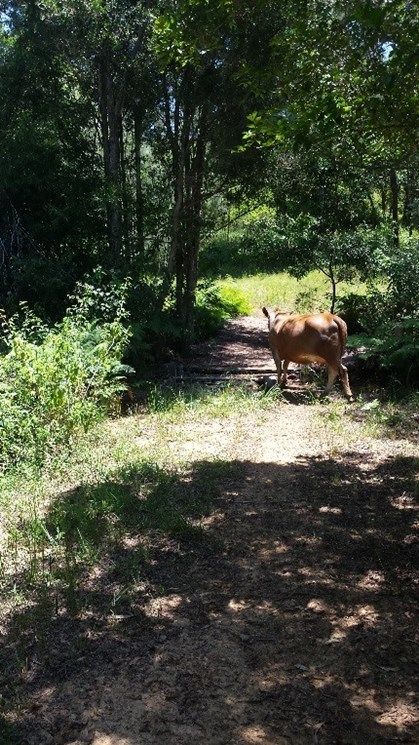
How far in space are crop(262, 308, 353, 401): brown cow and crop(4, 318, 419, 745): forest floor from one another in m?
3.33

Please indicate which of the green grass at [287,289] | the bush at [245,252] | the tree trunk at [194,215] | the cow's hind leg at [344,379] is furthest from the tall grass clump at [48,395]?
the green grass at [287,289]

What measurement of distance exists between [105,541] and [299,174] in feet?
39.9

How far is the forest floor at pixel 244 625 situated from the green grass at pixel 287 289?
1281 cm

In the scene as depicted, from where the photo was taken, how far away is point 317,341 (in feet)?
33.3

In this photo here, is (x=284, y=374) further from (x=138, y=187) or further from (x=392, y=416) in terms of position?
(x=138, y=187)

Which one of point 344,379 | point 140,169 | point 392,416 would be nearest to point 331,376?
point 344,379

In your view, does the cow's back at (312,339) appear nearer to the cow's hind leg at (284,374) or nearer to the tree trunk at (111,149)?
the cow's hind leg at (284,374)

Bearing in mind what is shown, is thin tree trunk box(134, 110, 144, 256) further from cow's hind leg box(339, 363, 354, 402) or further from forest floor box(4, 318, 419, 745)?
forest floor box(4, 318, 419, 745)

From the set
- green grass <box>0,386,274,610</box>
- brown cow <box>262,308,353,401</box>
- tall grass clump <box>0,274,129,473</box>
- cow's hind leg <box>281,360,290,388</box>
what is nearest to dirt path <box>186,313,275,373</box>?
cow's hind leg <box>281,360,290,388</box>

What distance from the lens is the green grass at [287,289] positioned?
19406mm

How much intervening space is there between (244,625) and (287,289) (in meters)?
19.3

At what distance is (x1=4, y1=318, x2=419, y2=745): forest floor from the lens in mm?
3320

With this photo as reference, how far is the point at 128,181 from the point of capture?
49.3 ft

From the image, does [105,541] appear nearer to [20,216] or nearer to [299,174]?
[20,216]
